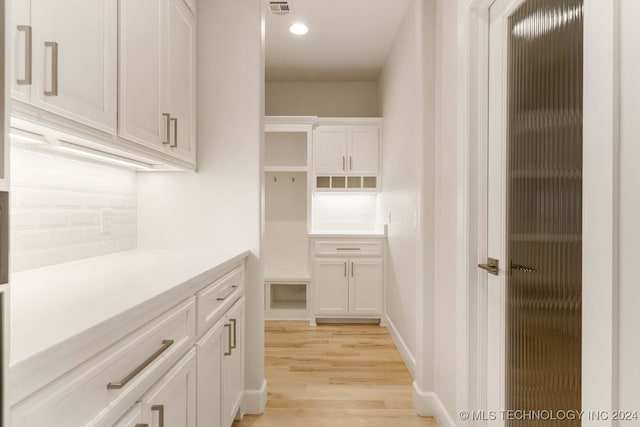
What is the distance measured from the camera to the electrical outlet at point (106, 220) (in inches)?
74.9

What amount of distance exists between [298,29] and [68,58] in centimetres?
256

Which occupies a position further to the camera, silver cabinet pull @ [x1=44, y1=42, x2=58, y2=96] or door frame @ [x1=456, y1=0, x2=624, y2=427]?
silver cabinet pull @ [x1=44, y1=42, x2=58, y2=96]

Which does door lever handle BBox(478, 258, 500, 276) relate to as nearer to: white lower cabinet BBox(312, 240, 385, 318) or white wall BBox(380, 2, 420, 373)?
white wall BBox(380, 2, 420, 373)

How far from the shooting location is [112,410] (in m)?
0.91

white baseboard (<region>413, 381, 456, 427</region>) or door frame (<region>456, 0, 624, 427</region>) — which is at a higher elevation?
door frame (<region>456, 0, 624, 427</region>)

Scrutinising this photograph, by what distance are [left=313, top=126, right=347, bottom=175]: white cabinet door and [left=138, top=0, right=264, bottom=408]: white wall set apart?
204 centimetres

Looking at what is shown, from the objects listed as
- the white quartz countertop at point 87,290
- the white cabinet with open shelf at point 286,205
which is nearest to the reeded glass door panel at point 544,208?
the white quartz countertop at point 87,290

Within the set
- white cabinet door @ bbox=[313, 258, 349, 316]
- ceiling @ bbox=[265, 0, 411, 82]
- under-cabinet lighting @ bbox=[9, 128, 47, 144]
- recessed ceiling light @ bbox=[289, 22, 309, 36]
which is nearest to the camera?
under-cabinet lighting @ bbox=[9, 128, 47, 144]

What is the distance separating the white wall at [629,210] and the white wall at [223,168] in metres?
1.72

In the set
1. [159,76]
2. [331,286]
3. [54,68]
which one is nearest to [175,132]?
[159,76]

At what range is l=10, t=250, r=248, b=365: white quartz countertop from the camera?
76 centimetres

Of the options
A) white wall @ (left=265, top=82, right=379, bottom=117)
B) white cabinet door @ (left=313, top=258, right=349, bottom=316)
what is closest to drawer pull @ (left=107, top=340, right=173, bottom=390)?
white cabinet door @ (left=313, top=258, right=349, bottom=316)

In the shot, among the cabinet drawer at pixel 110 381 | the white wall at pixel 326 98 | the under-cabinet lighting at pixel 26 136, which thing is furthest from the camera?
the white wall at pixel 326 98

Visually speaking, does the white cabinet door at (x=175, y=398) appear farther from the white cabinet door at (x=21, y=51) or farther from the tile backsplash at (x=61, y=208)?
the white cabinet door at (x=21, y=51)
